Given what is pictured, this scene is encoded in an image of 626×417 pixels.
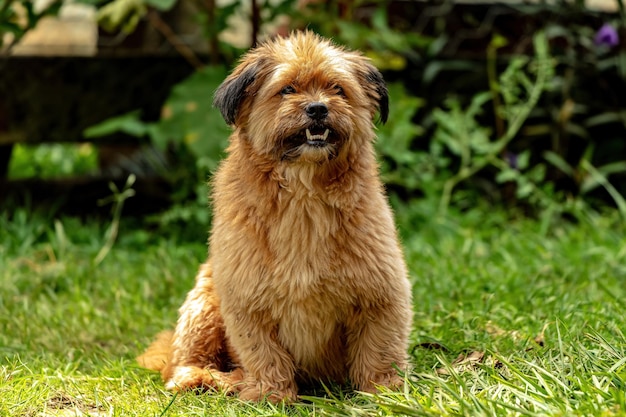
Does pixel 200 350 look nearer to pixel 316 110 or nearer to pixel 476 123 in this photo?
pixel 316 110

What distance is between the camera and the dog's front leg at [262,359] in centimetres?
332

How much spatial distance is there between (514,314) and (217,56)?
113 inches

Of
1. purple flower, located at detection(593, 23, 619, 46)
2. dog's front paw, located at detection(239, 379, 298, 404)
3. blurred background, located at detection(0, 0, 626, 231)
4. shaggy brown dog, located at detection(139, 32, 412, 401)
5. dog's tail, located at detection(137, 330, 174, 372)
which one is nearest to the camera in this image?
shaggy brown dog, located at detection(139, 32, 412, 401)

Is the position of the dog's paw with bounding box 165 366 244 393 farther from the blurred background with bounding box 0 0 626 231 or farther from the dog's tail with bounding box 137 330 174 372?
the blurred background with bounding box 0 0 626 231

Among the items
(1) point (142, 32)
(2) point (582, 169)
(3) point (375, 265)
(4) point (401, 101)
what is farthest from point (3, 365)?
(2) point (582, 169)

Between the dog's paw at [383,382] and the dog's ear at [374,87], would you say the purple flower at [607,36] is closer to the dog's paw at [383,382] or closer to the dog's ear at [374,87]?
the dog's ear at [374,87]

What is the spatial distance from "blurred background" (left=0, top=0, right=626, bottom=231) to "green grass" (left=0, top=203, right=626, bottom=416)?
30 cm

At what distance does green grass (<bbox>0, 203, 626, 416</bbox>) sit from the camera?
2.96 meters

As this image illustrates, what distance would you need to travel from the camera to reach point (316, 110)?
3.08m

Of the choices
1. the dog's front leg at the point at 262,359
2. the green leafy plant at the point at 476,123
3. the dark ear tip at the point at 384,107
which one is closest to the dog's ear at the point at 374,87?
the dark ear tip at the point at 384,107

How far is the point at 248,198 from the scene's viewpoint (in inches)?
131

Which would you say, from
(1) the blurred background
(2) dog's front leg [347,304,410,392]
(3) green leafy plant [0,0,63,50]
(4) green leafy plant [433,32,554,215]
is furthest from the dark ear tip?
(3) green leafy plant [0,0,63,50]

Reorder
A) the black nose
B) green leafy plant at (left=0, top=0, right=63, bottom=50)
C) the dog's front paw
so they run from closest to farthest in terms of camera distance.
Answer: the black nose → the dog's front paw → green leafy plant at (left=0, top=0, right=63, bottom=50)

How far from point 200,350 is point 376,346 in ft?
2.45
